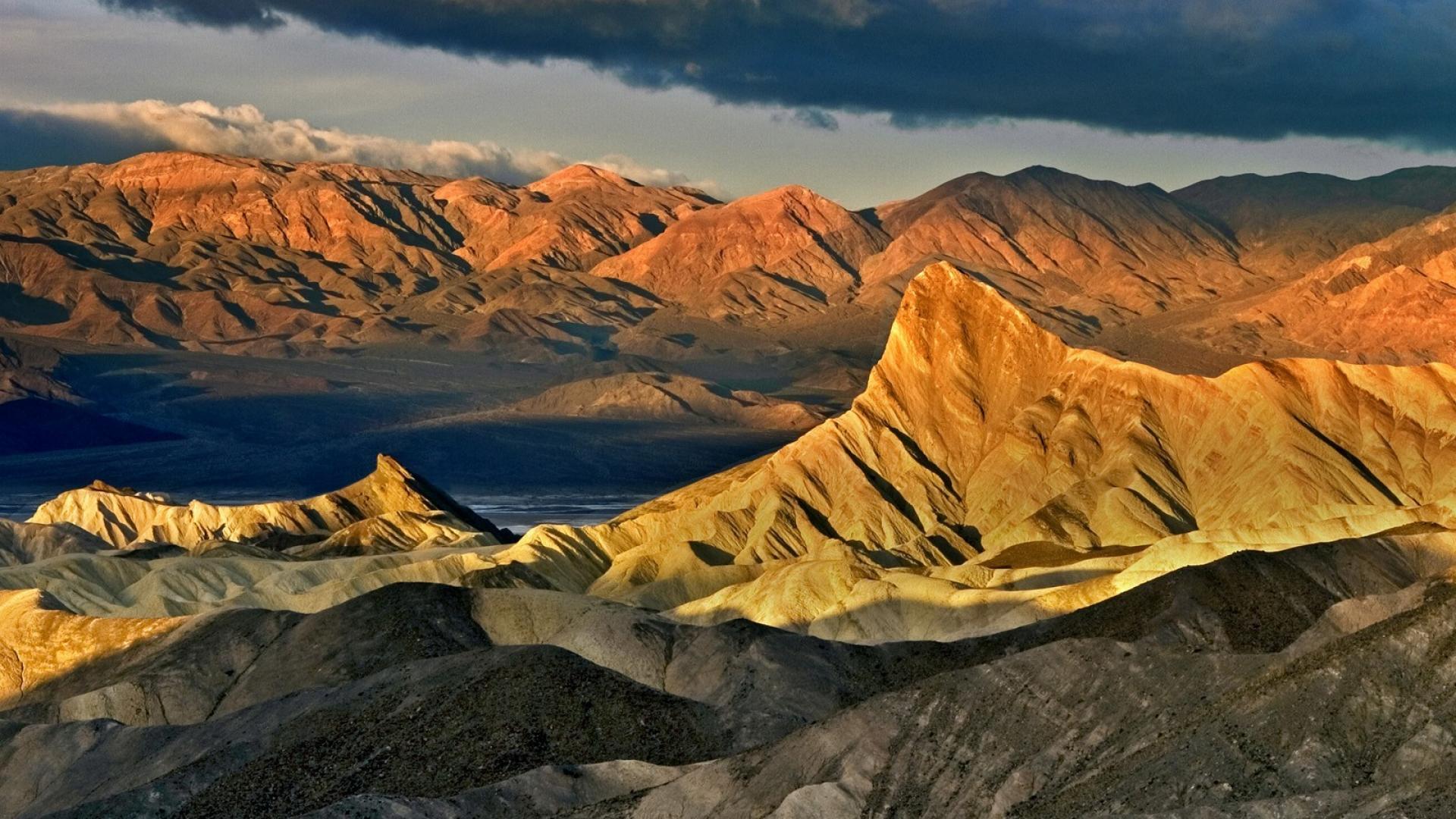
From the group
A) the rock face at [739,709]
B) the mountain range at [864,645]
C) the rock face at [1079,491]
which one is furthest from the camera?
the rock face at [1079,491]

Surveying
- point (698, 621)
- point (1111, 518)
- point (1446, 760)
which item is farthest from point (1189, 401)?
point (1446, 760)

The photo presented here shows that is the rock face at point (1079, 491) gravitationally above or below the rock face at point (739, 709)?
below

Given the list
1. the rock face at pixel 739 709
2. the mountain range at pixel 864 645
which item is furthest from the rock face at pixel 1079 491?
the rock face at pixel 739 709

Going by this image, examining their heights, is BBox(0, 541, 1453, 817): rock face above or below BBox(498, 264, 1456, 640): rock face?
above

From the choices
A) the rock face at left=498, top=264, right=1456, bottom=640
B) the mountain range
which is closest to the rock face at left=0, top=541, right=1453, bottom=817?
the mountain range

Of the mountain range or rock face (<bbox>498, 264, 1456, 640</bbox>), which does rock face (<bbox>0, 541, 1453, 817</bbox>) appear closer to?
the mountain range

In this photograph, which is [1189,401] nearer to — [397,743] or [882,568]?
[882,568]

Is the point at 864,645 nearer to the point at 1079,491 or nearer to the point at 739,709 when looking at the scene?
the point at 739,709

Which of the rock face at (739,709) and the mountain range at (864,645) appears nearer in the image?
the rock face at (739,709)

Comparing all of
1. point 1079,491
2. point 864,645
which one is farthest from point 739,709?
point 1079,491

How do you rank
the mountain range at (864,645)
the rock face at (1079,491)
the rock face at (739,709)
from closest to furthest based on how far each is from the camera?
the rock face at (739,709)
the mountain range at (864,645)
the rock face at (1079,491)

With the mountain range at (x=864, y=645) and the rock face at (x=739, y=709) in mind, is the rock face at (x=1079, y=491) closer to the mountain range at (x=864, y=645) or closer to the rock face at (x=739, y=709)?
the mountain range at (x=864, y=645)
